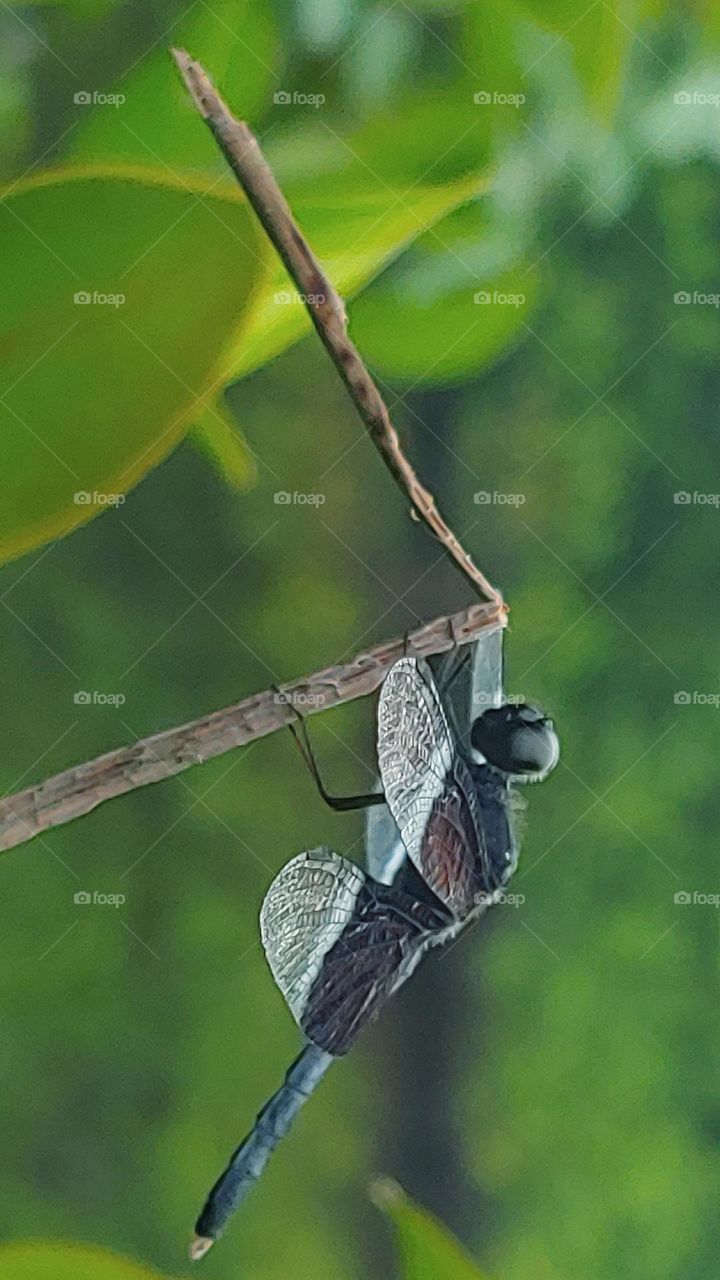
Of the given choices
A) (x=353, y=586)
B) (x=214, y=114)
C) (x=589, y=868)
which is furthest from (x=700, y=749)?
(x=214, y=114)

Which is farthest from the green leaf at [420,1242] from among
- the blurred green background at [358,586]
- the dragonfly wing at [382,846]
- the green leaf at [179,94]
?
the green leaf at [179,94]

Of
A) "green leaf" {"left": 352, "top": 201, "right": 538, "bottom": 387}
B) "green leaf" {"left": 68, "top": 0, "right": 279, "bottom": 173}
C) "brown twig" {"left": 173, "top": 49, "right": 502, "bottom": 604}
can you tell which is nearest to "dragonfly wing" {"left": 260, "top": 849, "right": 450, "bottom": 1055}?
"brown twig" {"left": 173, "top": 49, "right": 502, "bottom": 604}

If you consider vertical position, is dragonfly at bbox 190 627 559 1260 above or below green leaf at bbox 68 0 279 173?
below

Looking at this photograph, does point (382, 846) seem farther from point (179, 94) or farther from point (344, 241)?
point (179, 94)

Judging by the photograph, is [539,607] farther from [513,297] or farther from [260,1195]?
[260,1195]

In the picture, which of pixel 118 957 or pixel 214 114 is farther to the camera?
pixel 118 957

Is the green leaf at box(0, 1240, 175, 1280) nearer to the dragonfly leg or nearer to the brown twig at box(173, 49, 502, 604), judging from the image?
the dragonfly leg
